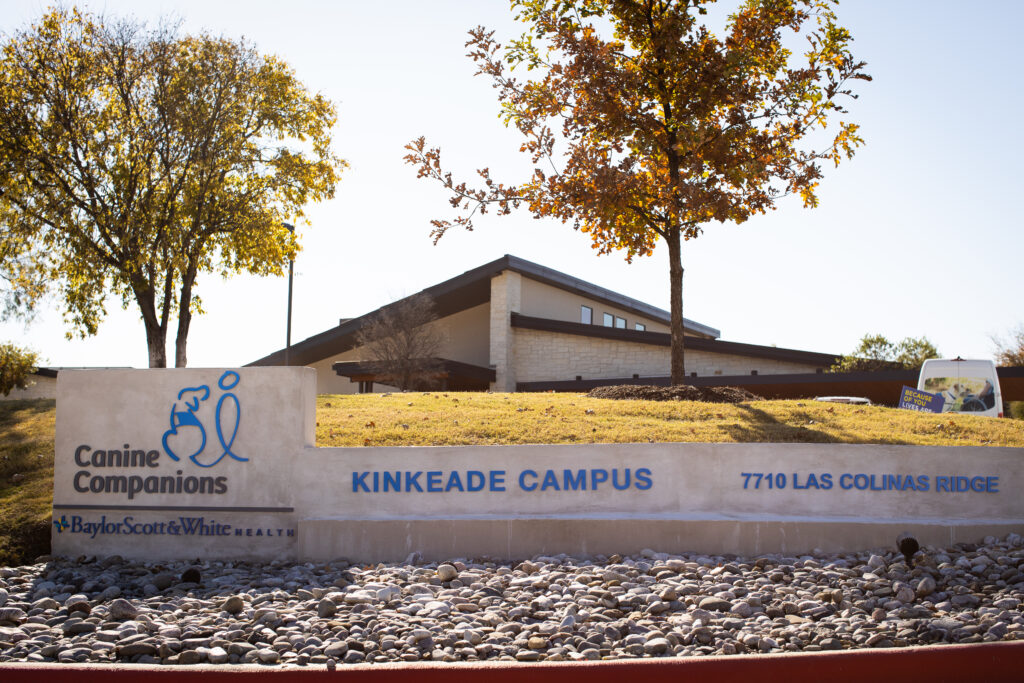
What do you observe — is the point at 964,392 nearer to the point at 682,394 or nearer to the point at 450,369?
the point at 682,394

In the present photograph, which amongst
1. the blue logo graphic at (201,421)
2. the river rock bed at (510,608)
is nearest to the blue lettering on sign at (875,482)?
the river rock bed at (510,608)

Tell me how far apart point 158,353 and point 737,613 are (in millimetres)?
21447

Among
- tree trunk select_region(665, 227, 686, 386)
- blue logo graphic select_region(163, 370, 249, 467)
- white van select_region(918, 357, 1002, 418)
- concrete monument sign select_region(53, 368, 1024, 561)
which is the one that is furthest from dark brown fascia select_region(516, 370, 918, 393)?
blue logo graphic select_region(163, 370, 249, 467)

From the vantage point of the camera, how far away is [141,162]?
2361cm

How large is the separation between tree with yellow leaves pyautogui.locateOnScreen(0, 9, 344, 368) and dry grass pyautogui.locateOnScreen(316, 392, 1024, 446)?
1181cm

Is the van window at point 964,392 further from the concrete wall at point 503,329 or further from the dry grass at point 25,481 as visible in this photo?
the dry grass at point 25,481

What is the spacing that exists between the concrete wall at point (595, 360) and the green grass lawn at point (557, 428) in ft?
52.8

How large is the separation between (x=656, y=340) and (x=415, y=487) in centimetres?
2222

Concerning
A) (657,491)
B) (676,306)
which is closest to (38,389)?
(676,306)

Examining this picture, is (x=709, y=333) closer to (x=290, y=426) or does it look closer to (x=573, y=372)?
(x=573, y=372)

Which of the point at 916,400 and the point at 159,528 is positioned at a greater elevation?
the point at 916,400

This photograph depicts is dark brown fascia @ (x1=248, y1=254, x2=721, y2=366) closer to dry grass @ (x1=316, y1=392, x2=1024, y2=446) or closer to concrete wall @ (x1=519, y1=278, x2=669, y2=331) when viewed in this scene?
concrete wall @ (x1=519, y1=278, x2=669, y2=331)

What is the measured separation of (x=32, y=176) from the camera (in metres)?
22.6

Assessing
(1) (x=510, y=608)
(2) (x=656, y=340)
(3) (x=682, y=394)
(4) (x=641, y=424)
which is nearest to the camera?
(1) (x=510, y=608)
